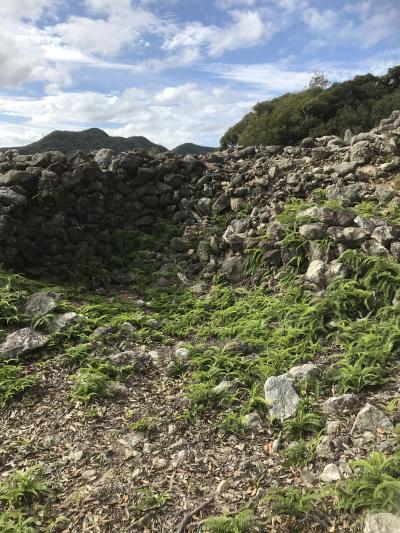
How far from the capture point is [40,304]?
25.2ft

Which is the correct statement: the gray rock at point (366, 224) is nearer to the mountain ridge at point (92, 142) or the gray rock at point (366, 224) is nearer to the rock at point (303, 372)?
the rock at point (303, 372)

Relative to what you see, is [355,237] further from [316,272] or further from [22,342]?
[22,342]

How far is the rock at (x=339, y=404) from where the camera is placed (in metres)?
5.00

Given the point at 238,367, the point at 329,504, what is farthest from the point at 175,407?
the point at 329,504

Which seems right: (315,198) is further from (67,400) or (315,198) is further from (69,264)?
(67,400)

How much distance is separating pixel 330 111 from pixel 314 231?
17800 mm

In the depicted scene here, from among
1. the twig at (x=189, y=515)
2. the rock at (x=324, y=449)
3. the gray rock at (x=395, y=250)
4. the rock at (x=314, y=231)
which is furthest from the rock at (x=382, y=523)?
the rock at (x=314, y=231)

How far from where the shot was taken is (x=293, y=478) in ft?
14.2

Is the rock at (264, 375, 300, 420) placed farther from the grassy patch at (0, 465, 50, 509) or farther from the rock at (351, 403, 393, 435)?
the grassy patch at (0, 465, 50, 509)

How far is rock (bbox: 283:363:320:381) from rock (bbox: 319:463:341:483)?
1366 mm

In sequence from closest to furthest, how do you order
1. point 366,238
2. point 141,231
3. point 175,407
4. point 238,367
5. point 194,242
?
point 175,407
point 238,367
point 366,238
point 194,242
point 141,231

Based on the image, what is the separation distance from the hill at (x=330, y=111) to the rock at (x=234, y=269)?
14.8 meters

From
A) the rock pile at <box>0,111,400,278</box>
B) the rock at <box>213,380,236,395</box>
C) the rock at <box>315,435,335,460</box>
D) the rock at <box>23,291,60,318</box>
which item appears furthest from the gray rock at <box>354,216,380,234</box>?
the rock at <box>23,291,60,318</box>

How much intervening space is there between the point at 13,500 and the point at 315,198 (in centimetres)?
796
